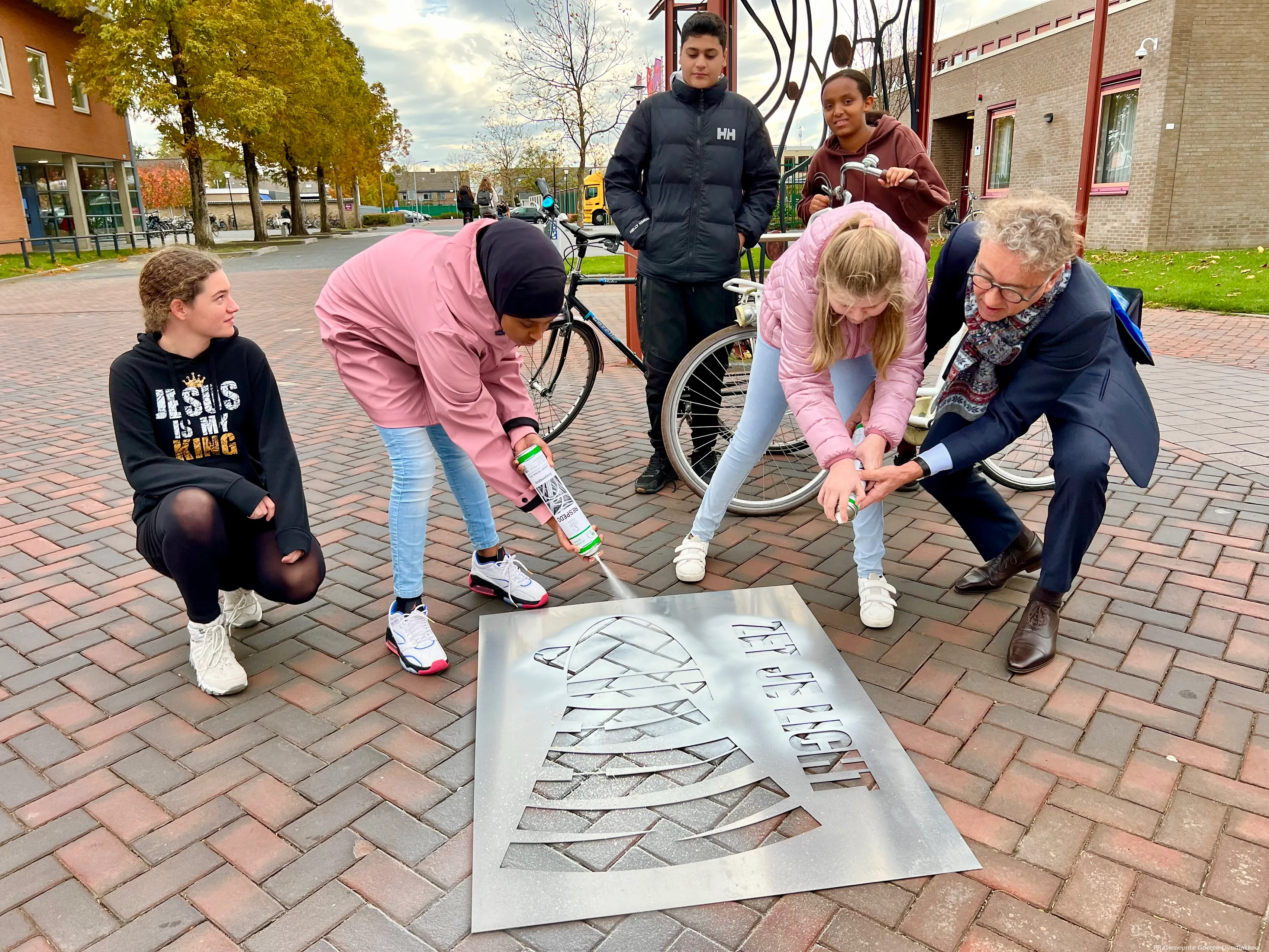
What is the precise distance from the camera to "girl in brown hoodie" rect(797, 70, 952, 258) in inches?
144

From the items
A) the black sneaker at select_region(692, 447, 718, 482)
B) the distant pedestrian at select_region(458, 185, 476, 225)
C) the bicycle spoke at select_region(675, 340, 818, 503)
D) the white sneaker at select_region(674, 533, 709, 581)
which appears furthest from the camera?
the distant pedestrian at select_region(458, 185, 476, 225)

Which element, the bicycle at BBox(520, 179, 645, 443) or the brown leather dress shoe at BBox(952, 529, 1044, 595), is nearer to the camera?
the brown leather dress shoe at BBox(952, 529, 1044, 595)

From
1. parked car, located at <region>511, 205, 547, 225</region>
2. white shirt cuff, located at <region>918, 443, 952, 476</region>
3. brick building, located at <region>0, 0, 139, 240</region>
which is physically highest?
brick building, located at <region>0, 0, 139, 240</region>

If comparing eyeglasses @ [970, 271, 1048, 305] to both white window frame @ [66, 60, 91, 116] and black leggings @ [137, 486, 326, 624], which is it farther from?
white window frame @ [66, 60, 91, 116]

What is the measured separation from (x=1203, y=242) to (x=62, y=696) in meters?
17.6

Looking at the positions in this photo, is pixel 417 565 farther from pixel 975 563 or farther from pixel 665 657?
pixel 975 563

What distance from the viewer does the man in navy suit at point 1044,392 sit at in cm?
250

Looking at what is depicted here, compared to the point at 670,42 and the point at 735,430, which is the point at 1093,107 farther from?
the point at 670,42

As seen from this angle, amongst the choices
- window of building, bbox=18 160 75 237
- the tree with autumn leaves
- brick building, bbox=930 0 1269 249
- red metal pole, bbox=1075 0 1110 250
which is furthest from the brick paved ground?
window of building, bbox=18 160 75 237

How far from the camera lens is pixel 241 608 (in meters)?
2.96

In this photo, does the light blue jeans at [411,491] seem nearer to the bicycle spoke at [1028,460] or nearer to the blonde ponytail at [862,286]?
the blonde ponytail at [862,286]

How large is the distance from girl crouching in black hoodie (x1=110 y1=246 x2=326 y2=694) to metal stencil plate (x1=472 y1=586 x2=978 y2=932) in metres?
0.72

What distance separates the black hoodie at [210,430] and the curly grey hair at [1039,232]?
6.99 ft

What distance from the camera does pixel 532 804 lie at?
2066mm
